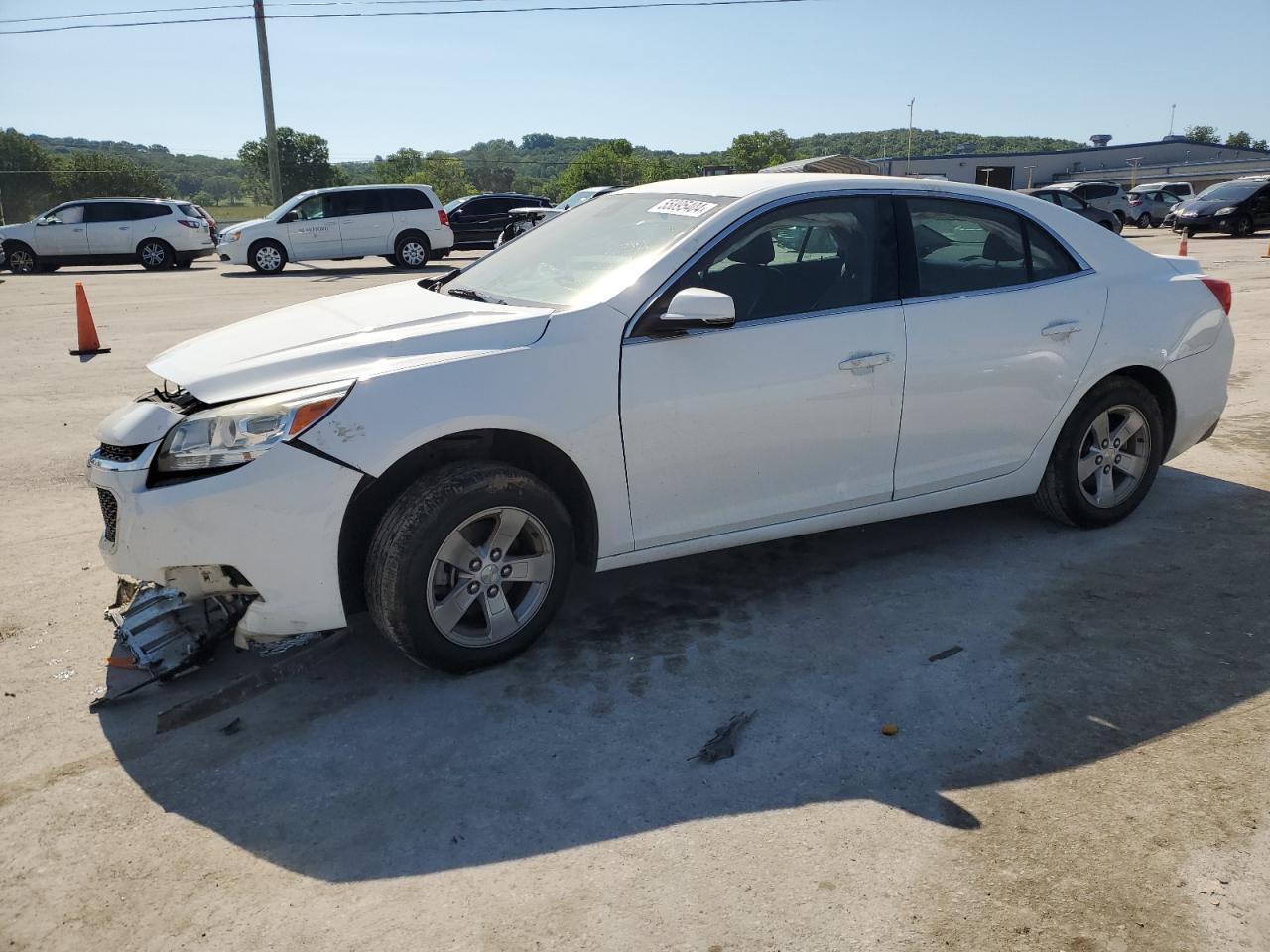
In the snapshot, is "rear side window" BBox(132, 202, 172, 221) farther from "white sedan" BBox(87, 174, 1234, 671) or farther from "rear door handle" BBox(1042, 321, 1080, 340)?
"rear door handle" BBox(1042, 321, 1080, 340)

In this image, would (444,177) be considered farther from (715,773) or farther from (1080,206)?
(715,773)

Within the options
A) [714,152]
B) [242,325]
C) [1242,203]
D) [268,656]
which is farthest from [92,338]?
[714,152]

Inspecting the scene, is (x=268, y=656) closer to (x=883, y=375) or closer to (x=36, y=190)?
(x=883, y=375)

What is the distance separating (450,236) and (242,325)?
19781 millimetres

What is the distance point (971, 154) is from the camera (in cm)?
9056

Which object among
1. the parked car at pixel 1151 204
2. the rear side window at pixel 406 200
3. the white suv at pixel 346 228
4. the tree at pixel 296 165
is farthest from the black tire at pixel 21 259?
the tree at pixel 296 165

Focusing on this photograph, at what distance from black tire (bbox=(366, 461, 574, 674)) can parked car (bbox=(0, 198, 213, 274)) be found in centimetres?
2379

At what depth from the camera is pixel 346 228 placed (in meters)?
22.7

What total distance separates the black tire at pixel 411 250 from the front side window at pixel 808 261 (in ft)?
65.9

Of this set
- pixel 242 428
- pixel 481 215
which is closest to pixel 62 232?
pixel 481 215

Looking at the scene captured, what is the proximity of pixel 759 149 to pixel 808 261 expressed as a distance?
172598 mm

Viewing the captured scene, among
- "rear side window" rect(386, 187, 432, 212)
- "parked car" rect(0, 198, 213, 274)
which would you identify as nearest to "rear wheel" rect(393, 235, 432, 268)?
"rear side window" rect(386, 187, 432, 212)

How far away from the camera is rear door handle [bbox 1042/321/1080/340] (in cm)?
450

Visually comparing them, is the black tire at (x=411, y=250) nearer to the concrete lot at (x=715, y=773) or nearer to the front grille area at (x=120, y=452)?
the concrete lot at (x=715, y=773)
